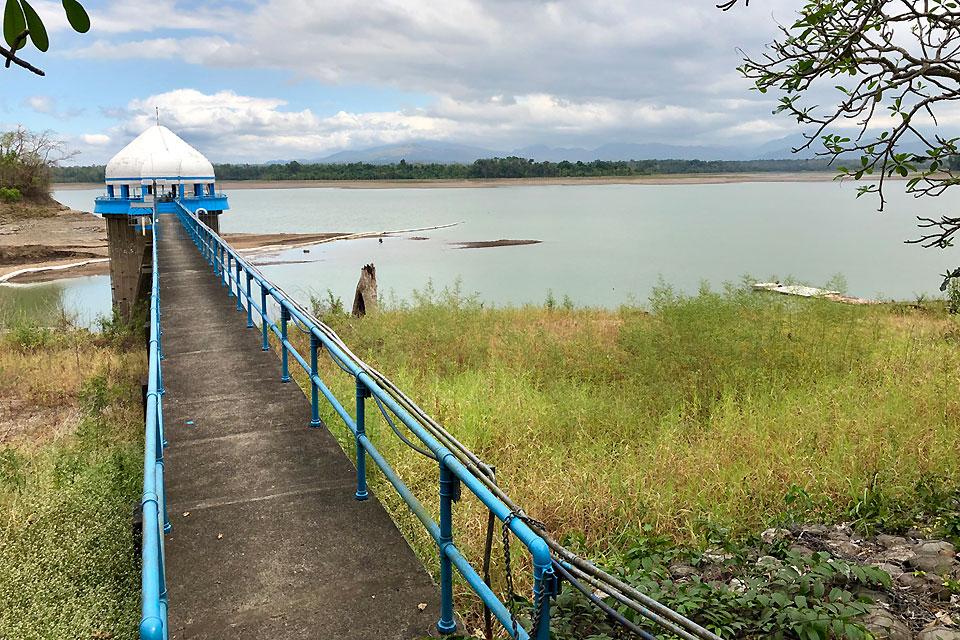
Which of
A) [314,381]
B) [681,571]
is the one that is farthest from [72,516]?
[681,571]

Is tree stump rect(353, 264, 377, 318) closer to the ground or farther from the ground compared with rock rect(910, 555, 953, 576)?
farther from the ground

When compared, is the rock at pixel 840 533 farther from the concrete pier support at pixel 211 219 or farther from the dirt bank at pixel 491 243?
the dirt bank at pixel 491 243

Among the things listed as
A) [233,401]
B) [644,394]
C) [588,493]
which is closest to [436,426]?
[588,493]

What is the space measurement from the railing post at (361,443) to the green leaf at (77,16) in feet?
10.0

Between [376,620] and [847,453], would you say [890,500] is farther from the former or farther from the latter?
[376,620]

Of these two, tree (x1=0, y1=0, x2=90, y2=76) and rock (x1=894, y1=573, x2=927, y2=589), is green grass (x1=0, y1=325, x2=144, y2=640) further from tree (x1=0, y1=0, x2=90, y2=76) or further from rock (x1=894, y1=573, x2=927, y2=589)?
rock (x1=894, y1=573, x2=927, y2=589)

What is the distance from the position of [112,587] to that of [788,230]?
2057 inches

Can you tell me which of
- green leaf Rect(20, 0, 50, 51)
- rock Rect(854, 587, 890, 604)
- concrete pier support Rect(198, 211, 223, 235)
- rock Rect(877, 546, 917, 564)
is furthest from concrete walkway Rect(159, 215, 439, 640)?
concrete pier support Rect(198, 211, 223, 235)

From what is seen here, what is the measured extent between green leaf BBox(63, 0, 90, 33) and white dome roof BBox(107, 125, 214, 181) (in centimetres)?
2327

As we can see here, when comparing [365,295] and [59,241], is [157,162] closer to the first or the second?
[365,295]

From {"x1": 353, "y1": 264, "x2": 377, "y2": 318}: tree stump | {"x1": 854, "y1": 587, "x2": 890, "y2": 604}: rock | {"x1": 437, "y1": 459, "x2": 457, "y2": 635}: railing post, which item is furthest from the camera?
{"x1": 353, "y1": 264, "x2": 377, "y2": 318}: tree stump

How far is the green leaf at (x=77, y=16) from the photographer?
160 cm

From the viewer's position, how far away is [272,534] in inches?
171

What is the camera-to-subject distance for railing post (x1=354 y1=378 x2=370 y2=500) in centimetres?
457
